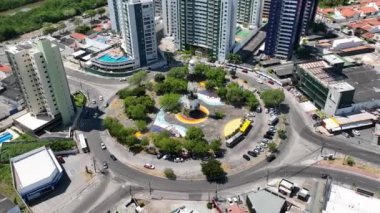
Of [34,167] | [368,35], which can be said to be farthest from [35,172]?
[368,35]

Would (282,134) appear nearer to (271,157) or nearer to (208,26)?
(271,157)

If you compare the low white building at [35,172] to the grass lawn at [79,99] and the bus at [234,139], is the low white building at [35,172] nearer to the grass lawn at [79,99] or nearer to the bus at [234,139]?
the grass lawn at [79,99]

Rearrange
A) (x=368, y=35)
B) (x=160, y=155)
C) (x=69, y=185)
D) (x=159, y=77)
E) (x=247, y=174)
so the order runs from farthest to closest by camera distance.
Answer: (x=368, y=35)
(x=159, y=77)
(x=160, y=155)
(x=247, y=174)
(x=69, y=185)

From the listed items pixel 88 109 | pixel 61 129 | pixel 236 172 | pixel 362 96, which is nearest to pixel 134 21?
pixel 88 109

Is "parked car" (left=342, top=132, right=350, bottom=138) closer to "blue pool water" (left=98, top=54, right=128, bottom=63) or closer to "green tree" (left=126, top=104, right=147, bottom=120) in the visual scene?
"green tree" (left=126, top=104, right=147, bottom=120)

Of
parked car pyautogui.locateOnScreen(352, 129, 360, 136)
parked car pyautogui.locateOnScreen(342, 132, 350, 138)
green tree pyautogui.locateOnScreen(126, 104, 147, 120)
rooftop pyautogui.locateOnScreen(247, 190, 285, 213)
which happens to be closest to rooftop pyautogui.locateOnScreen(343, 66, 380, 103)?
parked car pyautogui.locateOnScreen(352, 129, 360, 136)

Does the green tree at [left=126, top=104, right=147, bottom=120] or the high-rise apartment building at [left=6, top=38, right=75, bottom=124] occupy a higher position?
the high-rise apartment building at [left=6, top=38, right=75, bottom=124]

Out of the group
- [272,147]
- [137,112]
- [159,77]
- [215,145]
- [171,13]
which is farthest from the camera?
[171,13]
